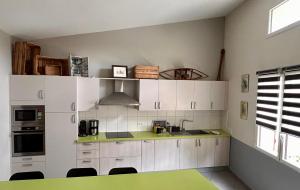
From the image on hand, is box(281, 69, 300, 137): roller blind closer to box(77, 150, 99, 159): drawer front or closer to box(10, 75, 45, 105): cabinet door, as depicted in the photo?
box(77, 150, 99, 159): drawer front

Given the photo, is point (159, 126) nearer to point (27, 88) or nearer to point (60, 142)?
point (60, 142)

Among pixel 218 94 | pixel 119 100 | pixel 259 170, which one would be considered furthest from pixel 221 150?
pixel 119 100

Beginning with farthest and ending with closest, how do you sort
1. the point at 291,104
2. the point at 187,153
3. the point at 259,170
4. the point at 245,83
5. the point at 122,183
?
the point at 187,153, the point at 245,83, the point at 259,170, the point at 291,104, the point at 122,183

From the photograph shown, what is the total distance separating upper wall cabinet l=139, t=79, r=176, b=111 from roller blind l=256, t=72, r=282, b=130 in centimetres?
154

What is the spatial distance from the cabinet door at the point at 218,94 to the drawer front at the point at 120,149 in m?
1.80

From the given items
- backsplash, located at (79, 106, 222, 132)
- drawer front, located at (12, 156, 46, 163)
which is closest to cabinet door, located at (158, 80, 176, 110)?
backsplash, located at (79, 106, 222, 132)

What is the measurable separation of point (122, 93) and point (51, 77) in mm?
1296

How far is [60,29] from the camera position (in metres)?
3.56

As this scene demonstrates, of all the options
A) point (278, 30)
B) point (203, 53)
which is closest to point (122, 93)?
point (203, 53)

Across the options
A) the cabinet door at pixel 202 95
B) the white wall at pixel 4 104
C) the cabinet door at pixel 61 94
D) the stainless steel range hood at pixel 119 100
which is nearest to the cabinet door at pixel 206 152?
the cabinet door at pixel 202 95

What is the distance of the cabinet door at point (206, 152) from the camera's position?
4141 millimetres

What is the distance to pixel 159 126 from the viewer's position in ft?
14.0

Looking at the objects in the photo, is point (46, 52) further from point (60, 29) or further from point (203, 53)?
point (203, 53)

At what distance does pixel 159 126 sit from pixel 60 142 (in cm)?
190
